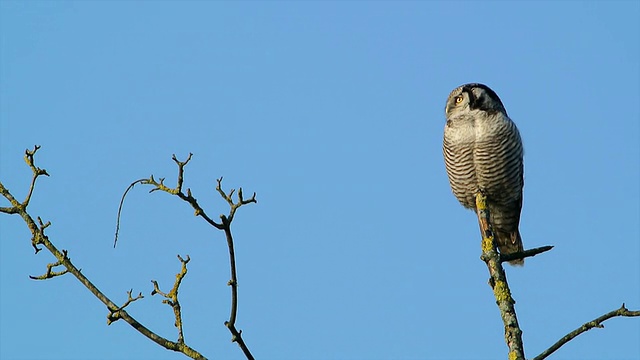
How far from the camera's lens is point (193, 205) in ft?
12.0

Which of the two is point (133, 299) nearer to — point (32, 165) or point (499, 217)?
point (32, 165)

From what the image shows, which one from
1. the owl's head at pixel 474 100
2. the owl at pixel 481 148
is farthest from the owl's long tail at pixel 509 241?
the owl's head at pixel 474 100

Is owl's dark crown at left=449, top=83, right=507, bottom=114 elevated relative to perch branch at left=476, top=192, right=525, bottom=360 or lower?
elevated

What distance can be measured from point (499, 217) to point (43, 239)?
6.68 m

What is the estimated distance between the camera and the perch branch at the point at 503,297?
15.3 ft

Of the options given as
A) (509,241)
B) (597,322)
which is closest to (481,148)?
(509,241)

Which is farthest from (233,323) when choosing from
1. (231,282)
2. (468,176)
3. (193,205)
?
(468,176)

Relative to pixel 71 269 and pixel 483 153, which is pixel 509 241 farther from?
pixel 71 269

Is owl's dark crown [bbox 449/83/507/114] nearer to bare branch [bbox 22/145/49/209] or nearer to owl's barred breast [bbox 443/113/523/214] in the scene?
owl's barred breast [bbox 443/113/523/214]

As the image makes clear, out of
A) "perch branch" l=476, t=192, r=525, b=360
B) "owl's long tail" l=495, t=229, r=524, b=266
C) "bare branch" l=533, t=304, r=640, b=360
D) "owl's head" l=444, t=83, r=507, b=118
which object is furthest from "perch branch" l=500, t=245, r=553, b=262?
"owl's long tail" l=495, t=229, r=524, b=266

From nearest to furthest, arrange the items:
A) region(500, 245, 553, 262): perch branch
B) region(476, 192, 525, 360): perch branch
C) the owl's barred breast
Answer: region(476, 192, 525, 360): perch branch
region(500, 245, 553, 262): perch branch
the owl's barred breast

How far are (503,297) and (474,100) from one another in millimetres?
4313

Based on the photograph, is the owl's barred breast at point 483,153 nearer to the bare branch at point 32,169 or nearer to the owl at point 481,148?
the owl at point 481,148

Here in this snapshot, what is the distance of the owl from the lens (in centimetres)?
905
